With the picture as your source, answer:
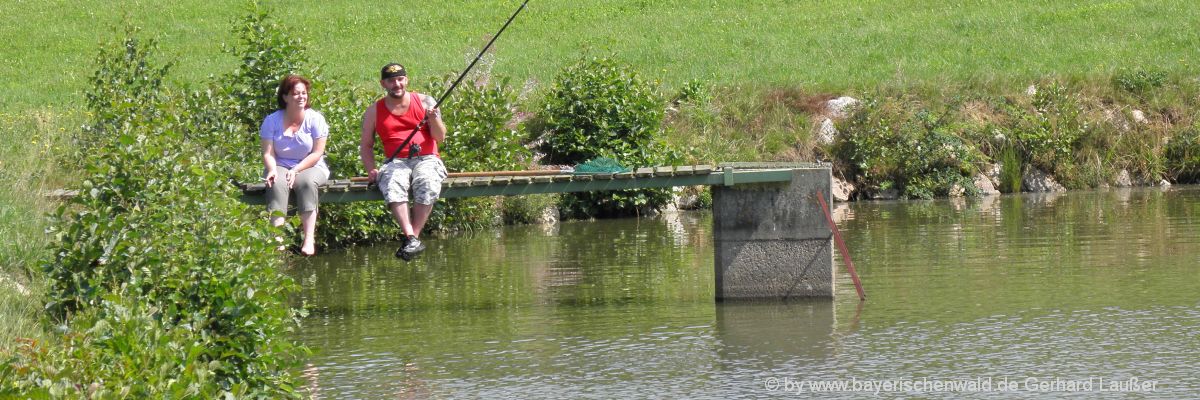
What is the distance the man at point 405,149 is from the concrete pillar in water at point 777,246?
7.53 ft

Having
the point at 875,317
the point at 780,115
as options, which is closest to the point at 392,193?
the point at 875,317

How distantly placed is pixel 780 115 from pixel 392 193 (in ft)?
43.6

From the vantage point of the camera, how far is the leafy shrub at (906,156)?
23000mm

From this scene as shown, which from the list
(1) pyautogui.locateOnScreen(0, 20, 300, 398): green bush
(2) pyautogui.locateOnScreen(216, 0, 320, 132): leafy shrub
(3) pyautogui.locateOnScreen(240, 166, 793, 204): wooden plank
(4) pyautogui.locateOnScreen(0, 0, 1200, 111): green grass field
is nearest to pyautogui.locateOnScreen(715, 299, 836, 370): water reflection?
(3) pyautogui.locateOnScreen(240, 166, 793, 204): wooden plank

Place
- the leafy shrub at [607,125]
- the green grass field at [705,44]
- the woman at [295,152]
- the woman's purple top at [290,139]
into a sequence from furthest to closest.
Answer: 1. the green grass field at [705,44]
2. the leafy shrub at [607,125]
3. the woman's purple top at [290,139]
4. the woman at [295,152]

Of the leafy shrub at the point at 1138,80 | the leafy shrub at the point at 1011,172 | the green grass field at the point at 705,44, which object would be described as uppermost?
the green grass field at the point at 705,44

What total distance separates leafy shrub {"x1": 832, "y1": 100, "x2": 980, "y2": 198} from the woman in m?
12.7

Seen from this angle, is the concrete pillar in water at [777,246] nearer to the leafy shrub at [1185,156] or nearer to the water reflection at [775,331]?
the water reflection at [775,331]

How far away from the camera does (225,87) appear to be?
672 inches

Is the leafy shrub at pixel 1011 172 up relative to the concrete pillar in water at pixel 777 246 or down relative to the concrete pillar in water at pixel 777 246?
up

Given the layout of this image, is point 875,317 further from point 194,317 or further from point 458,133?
point 458,133

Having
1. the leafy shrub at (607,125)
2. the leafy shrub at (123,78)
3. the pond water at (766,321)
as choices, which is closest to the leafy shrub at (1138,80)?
the leafy shrub at (607,125)

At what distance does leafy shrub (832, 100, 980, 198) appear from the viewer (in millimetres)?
23000

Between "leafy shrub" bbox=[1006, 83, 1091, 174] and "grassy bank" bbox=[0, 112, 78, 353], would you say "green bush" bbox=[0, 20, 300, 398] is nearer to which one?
"grassy bank" bbox=[0, 112, 78, 353]
